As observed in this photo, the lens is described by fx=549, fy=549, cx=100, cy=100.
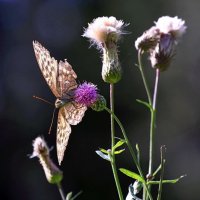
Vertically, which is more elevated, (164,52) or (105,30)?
(105,30)

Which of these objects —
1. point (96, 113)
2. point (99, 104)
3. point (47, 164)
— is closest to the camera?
point (99, 104)

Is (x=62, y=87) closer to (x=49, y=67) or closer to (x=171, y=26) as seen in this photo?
(x=49, y=67)

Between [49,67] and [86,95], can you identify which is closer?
[86,95]

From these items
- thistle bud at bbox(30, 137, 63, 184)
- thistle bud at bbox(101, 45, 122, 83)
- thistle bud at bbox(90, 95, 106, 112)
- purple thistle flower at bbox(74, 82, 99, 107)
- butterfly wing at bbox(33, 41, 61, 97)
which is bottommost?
thistle bud at bbox(30, 137, 63, 184)

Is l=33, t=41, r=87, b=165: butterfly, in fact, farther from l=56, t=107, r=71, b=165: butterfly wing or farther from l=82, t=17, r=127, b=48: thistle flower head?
l=82, t=17, r=127, b=48: thistle flower head

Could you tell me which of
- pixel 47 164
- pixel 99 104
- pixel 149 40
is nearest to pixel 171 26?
pixel 149 40

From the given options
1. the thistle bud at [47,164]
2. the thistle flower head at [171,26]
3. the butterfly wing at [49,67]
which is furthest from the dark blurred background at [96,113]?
the thistle flower head at [171,26]

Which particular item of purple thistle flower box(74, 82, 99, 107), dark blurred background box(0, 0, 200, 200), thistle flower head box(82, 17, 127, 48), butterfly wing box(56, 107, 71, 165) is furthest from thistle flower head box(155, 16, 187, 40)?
dark blurred background box(0, 0, 200, 200)
